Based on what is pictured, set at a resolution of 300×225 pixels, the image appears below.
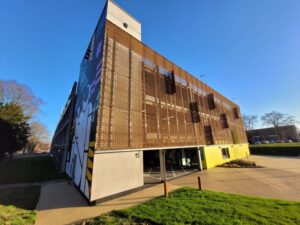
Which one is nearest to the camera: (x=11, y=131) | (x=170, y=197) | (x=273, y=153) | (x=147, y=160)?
(x=170, y=197)

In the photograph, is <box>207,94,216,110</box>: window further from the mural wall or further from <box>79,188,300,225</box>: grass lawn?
the mural wall

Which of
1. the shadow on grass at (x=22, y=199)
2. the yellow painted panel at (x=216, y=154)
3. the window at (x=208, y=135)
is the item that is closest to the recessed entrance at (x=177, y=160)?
the yellow painted panel at (x=216, y=154)

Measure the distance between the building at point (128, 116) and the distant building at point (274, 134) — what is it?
58.8 metres

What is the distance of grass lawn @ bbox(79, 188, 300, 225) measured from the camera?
4820 millimetres

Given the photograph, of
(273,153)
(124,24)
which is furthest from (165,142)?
(273,153)

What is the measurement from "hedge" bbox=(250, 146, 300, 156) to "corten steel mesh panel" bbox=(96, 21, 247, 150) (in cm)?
2242

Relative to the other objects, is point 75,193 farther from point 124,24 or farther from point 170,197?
point 124,24

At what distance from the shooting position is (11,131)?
17484 mm

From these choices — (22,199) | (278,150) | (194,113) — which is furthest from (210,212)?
(278,150)

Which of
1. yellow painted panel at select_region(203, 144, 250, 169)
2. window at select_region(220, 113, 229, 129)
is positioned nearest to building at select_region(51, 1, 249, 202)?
yellow painted panel at select_region(203, 144, 250, 169)

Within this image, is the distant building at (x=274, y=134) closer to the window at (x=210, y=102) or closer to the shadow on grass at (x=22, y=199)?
the window at (x=210, y=102)

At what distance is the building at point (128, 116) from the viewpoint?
8.48m

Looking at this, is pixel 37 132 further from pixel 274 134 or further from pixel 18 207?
pixel 274 134

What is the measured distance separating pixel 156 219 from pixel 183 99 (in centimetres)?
1286
